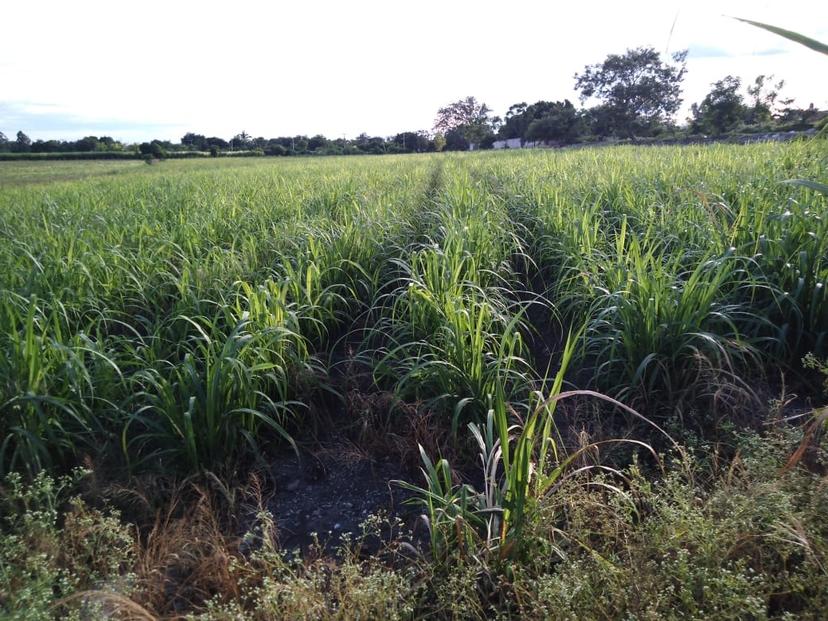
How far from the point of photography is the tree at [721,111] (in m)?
30.4

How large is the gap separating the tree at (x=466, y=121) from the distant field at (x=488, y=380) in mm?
65943

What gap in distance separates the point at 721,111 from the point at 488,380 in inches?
1479

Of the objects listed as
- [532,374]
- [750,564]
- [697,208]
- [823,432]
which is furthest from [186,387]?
[697,208]

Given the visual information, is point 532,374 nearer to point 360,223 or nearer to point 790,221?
point 790,221

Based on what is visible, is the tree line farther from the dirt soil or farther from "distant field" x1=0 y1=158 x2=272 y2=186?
the dirt soil

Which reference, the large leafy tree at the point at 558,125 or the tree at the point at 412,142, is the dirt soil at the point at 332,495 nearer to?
the large leafy tree at the point at 558,125

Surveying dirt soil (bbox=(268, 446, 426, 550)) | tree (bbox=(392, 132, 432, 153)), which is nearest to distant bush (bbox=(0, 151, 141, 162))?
tree (bbox=(392, 132, 432, 153))

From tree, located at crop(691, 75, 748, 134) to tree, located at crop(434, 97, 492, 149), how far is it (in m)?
34.7

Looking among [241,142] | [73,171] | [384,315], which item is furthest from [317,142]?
[384,315]

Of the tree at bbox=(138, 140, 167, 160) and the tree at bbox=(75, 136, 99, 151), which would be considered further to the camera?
the tree at bbox=(75, 136, 99, 151)

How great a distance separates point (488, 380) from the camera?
7.12ft

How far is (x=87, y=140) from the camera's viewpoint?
48188 mm

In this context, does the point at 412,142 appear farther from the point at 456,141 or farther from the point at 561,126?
the point at 561,126

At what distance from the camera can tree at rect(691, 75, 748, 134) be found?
30391 millimetres
